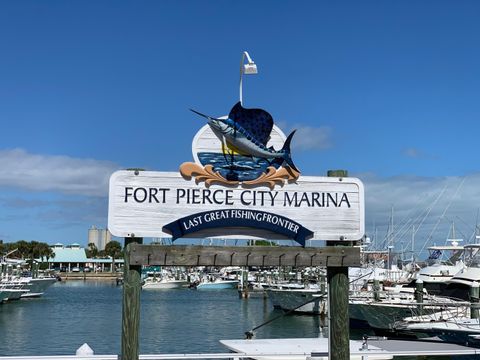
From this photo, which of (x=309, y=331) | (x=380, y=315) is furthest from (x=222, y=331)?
(x=380, y=315)

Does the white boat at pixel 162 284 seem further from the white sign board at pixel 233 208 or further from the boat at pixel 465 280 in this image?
the white sign board at pixel 233 208

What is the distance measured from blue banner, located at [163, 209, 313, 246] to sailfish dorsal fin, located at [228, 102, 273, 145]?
44.4 inches

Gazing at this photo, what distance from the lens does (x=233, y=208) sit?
9.47m

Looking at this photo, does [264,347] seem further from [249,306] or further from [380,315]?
[249,306]

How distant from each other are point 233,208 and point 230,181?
403 millimetres

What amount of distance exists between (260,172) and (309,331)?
34688mm

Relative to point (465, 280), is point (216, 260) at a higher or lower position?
higher

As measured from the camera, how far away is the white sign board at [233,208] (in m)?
9.23

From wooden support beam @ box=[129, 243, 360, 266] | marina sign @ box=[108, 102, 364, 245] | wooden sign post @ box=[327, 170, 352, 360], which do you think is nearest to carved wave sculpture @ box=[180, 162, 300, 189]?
marina sign @ box=[108, 102, 364, 245]

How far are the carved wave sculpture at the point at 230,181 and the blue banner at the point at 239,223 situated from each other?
43 centimetres

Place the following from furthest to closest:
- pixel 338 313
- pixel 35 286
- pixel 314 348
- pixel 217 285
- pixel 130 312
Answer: pixel 217 285
pixel 35 286
pixel 314 348
pixel 338 313
pixel 130 312

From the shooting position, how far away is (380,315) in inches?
1460

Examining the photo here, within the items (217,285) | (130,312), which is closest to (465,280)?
(130,312)

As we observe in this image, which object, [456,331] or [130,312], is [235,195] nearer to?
[130,312]
